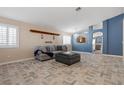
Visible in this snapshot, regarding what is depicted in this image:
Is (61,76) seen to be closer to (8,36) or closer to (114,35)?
(8,36)

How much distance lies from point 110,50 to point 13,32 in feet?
23.7

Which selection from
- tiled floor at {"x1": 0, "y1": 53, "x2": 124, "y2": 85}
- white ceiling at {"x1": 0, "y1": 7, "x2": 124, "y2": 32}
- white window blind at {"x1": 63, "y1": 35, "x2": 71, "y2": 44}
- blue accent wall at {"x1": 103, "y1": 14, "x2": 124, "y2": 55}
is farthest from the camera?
white window blind at {"x1": 63, "y1": 35, "x2": 71, "y2": 44}

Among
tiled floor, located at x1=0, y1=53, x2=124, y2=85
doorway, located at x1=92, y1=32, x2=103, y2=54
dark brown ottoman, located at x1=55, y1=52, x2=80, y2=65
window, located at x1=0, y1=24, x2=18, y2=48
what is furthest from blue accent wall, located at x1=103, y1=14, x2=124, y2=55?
window, located at x1=0, y1=24, x2=18, y2=48

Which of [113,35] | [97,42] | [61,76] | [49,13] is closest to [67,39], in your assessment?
[97,42]

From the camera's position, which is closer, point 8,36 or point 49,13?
point 8,36

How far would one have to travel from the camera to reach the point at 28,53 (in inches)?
213

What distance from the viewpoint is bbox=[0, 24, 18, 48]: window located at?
4237 millimetres

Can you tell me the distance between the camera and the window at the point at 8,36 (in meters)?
4.24

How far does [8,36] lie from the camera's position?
14.7 feet

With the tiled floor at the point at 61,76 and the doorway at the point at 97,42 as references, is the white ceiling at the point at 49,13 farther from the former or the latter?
the doorway at the point at 97,42

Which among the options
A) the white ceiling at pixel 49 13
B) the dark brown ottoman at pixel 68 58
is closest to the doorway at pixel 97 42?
the white ceiling at pixel 49 13

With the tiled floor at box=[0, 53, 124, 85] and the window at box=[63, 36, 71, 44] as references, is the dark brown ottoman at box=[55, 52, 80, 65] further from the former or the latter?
the window at box=[63, 36, 71, 44]
